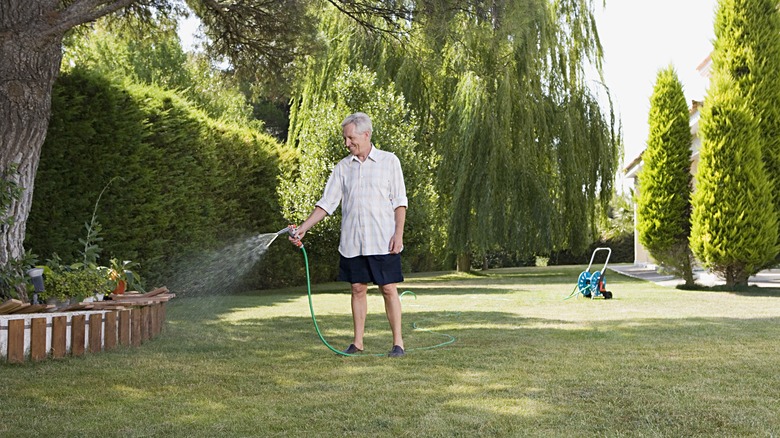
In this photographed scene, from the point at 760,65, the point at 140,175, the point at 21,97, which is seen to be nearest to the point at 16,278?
the point at 21,97

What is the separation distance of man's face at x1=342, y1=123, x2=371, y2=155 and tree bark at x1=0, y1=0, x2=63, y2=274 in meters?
2.49

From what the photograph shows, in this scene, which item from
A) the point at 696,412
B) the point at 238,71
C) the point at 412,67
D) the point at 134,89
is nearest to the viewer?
the point at 696,412

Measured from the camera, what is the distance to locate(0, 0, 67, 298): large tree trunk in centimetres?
611

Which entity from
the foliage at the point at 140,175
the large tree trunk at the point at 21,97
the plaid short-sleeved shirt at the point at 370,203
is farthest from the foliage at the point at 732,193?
the large tree trunk at the point at 21,97

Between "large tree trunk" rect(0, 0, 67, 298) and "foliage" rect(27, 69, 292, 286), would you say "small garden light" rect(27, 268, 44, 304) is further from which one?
"foliage" rect(27, 69, 292, 286)

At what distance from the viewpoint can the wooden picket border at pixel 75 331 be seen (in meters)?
5.02

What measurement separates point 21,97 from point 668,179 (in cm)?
1034

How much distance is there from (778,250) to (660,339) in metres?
7.61

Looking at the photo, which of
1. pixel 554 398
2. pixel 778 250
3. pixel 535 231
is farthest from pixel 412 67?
pixel 554 398

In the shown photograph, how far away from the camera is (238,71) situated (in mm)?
9477

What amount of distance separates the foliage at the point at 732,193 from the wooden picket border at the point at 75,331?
9343mm

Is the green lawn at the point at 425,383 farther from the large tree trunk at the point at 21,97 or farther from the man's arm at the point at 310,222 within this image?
the large tree trunk at the point at 21,97

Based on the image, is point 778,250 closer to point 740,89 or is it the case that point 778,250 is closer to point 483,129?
point 740,89

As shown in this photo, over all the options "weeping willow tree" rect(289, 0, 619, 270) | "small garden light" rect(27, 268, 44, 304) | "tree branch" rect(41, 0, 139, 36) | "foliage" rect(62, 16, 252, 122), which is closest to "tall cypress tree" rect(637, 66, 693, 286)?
"weeping willow tree" rect(289, 0, 619, 270)
